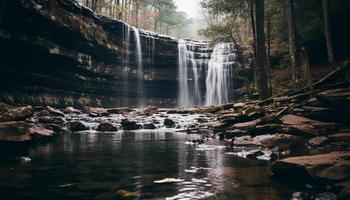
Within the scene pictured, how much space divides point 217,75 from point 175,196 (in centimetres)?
3015

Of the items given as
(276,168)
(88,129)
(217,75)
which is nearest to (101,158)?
(276,168)

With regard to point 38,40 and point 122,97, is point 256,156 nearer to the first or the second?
point 38,40

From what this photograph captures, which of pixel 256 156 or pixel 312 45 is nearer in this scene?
pixel 256 156

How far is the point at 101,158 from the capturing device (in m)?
6.02

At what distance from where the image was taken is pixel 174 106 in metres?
36.3

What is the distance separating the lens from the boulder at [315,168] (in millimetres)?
3367

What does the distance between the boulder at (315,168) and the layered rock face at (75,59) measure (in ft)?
63.7

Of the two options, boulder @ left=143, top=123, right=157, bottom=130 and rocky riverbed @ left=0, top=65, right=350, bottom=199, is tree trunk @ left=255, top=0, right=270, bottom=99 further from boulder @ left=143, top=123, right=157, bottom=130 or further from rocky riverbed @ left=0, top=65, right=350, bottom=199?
boulder @ left=143, top=123, right=157, bottom=130

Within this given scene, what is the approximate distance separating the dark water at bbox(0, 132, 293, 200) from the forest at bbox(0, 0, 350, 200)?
2 cm

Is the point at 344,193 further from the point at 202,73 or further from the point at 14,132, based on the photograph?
the point at 202,73

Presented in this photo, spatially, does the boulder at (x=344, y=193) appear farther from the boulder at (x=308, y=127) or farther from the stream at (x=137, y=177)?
the boulder at (x=308, y=127)

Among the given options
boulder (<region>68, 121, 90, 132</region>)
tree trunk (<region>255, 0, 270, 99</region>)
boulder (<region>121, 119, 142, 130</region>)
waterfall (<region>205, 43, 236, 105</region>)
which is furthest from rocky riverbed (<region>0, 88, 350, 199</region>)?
waterfall (<region>205, 43, 236, 105</region>)

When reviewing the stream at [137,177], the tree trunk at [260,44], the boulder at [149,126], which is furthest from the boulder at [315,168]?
the boulder at [149,126]

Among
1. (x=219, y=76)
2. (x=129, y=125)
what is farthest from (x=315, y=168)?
(x=219, y=76)
